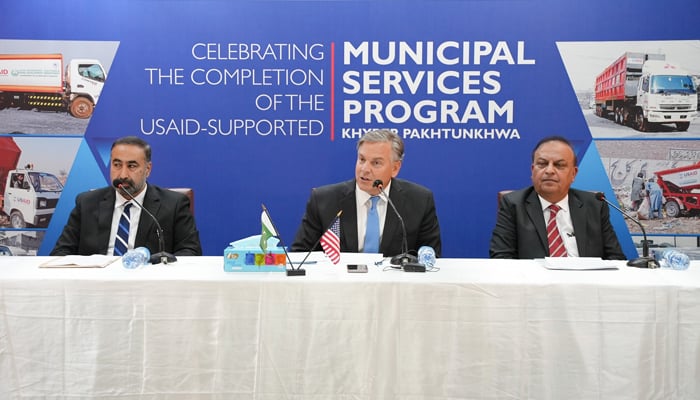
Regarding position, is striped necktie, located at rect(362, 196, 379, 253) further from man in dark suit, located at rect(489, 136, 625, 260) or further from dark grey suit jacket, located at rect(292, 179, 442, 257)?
man in dark suit, located at rect(489, 136, 625, 260)

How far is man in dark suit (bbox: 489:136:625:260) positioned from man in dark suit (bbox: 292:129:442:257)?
16.5 inches

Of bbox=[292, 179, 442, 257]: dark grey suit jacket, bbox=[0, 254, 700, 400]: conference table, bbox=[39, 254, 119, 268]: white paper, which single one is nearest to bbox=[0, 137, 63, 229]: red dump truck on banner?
bbox=[39, 254, 119, 268]: white paper

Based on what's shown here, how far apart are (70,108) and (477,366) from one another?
3.70 meters

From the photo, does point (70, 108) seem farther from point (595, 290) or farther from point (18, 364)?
point (595, 290)

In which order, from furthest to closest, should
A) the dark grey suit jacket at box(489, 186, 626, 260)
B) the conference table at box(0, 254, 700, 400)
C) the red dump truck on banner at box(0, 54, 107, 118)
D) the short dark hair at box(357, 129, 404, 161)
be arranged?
1. the red dump truck on banner at box(0, 54, 107, 118)
2. the short dark hair at box(357, 129, 404, 161)
3. the dark grey suit jacket at box(489, 186, 626, 260)
4. the conference table at box(0, 254, 700, 400)

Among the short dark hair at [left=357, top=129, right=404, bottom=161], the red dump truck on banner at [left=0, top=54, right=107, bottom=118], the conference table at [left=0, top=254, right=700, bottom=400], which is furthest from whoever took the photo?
the red dump truck on banner at [left=0, top=54, right=107, bottom=118]

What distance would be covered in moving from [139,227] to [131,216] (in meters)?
0.10

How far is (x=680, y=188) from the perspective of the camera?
4.31 meters

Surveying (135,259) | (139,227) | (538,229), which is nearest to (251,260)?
(135,259)

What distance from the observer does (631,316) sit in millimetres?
2131

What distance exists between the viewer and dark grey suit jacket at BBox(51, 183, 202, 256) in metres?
Answer: 3.26

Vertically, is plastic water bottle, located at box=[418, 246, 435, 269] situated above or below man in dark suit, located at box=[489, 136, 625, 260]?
below

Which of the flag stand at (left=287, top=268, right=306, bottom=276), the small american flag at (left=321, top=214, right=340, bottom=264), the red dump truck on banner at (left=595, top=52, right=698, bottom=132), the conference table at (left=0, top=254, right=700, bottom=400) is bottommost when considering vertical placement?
the conference table at (left=0, top=254, right=700, bottom=400)

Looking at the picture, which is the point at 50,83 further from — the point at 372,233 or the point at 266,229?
the point at 266,229
